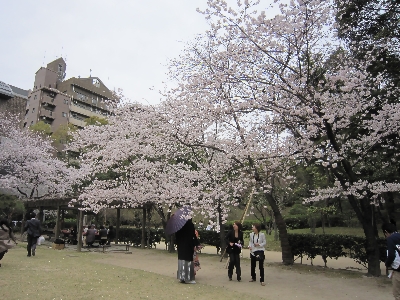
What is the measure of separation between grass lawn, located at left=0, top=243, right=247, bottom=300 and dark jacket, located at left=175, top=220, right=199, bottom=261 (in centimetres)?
64

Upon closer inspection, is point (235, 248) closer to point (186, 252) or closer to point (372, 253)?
point (186, 252)

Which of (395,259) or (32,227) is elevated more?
(32,227)

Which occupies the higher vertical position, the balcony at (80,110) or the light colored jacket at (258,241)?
the balcony at (80,110)

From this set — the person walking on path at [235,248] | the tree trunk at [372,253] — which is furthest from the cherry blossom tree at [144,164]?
the tree trunk at [372,253]

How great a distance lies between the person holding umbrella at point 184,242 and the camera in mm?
7332

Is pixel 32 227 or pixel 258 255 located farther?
pixel 32 227

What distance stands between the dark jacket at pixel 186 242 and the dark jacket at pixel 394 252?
4098mm

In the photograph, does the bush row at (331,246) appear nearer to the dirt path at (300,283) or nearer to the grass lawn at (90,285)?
the dirt path at (300,283)

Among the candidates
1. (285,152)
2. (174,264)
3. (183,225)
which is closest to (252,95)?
(285,152)

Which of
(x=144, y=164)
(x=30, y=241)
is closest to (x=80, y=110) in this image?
(x=144, y=164)

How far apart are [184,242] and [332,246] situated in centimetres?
559

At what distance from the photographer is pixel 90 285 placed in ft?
21.7

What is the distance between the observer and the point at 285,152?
28.0 feet

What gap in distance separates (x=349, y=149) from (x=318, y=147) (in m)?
1.51
